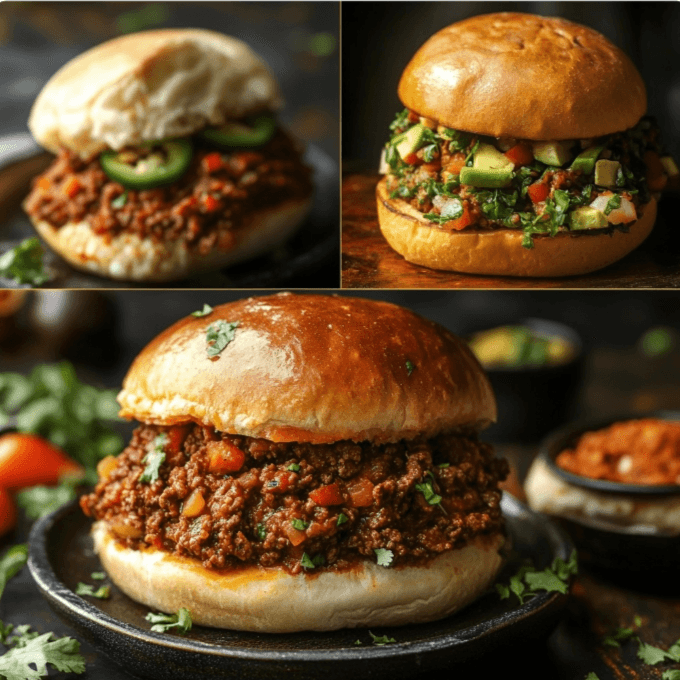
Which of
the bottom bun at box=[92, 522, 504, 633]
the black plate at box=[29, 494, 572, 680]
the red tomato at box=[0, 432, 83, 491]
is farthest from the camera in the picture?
the red tomato at box=[0, 432, 83, 491]

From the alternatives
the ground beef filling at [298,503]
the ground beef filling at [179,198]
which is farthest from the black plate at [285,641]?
the ground beef filling at [179,198]

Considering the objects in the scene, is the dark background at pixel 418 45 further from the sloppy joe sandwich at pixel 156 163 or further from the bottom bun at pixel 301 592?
the bottom bun at pixel 301 592

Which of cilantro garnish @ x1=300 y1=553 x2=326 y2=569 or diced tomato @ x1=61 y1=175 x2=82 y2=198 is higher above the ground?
diced tomato @ x1=61 y1=175 x2=82 y2=198

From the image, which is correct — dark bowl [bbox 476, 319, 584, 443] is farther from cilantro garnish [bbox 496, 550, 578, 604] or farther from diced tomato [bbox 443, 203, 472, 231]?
diced tomato [bbox 443, 203, 472, 231]

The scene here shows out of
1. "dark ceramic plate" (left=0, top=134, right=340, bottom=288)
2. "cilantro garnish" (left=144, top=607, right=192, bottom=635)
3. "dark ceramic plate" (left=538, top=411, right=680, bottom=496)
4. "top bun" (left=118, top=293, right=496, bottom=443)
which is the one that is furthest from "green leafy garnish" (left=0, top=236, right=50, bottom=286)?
"dark ceramic plate" (left=538, top=411, right=680, bottom=496)

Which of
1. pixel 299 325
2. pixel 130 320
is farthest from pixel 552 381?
pixel 130 320

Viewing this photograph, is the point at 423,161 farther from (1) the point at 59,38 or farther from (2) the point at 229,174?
(1) the point at 59,38
